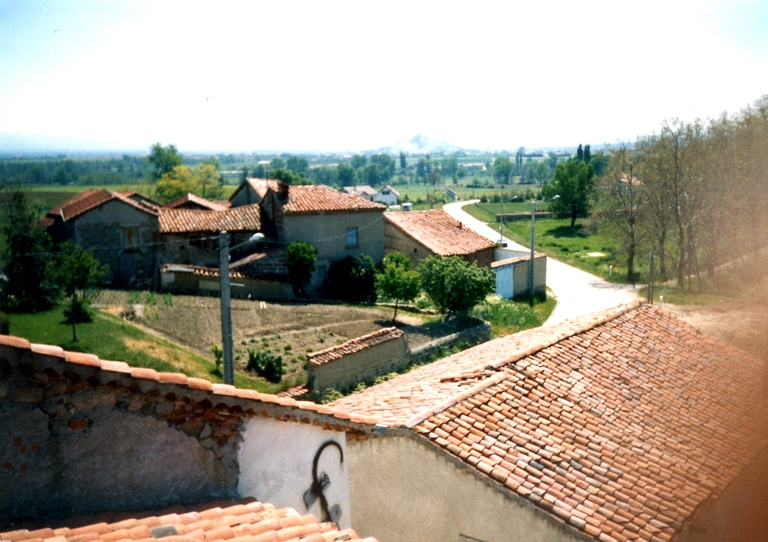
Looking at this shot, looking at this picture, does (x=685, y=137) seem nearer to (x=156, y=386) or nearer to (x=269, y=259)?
(x=269, y=259)

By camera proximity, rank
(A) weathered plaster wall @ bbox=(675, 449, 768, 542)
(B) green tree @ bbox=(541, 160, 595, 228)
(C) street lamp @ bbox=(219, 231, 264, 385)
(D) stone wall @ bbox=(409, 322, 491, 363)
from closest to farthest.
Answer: (A) weathered plaster wall @ bbox=(675, 449, 768, 542) < (C) street lamp @ bbox=(219, 231, 264, 385) < (D) stone wall @ bbox=(409, 322, 491, 363) < (B) green tree @ bbox=(541, 160, 595, 228)

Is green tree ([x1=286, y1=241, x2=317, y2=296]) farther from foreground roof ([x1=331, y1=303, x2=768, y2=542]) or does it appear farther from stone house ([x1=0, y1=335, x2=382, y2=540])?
stone house ([x1=0, y1=335, x2=382, y2=540])

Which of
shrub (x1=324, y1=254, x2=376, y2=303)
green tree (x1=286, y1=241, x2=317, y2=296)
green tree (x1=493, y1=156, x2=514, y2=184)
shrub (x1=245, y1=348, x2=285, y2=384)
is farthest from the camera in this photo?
green tree (x1=493, y1=156, x2=514, y2=184)

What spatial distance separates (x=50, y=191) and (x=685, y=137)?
2950 cm

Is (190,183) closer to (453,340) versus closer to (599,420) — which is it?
(453,340)

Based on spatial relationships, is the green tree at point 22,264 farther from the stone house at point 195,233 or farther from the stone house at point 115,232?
the stone house at point 195,233

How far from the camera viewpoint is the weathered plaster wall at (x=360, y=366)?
16.8 metres

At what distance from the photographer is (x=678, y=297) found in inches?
1143

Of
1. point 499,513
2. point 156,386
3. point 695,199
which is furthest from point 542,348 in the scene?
point 695,199

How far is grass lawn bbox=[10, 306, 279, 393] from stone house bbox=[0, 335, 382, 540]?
36.0ft

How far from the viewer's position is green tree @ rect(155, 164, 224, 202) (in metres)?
64.1

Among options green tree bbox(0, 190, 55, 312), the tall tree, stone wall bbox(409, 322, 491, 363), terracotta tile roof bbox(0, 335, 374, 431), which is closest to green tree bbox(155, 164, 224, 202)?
the tall tree

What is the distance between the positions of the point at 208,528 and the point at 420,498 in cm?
291

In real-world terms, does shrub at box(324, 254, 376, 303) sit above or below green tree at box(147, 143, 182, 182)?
below
